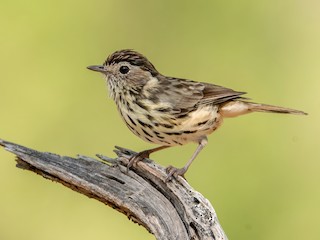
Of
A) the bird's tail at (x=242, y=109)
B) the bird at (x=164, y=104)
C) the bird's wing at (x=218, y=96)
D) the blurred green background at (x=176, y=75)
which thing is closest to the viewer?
the bird at (x=164, y=104)

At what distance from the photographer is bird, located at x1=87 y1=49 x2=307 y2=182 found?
802 centimetres

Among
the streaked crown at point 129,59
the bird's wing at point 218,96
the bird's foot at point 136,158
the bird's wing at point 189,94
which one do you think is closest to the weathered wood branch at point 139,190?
the bird's foot at point 136,158

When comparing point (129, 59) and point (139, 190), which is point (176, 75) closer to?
point (129, 59)

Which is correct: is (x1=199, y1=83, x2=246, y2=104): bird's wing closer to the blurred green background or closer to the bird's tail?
the bird's tail

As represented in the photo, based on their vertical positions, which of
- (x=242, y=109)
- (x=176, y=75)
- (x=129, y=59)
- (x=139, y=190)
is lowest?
(x=139, y=190)

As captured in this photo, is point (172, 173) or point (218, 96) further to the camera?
point (218, 96)

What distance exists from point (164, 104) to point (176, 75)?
2823 millimetres

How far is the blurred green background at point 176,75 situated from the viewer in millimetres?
9906

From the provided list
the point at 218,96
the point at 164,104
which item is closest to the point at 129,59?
the point at 164,104

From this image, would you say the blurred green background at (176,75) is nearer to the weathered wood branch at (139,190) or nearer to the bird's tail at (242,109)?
the bird's tail at (242,109)

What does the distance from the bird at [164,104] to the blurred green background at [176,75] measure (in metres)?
1.53

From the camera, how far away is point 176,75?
10914 millimetres

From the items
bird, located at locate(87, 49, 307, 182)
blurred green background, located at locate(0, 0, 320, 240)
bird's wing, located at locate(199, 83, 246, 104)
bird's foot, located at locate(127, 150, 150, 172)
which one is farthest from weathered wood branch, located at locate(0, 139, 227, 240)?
blurred green background, located at locate(0, 0, 320, 240)

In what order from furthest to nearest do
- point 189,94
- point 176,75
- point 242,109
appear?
point 176,75 < point 242,109 < point 189,94
